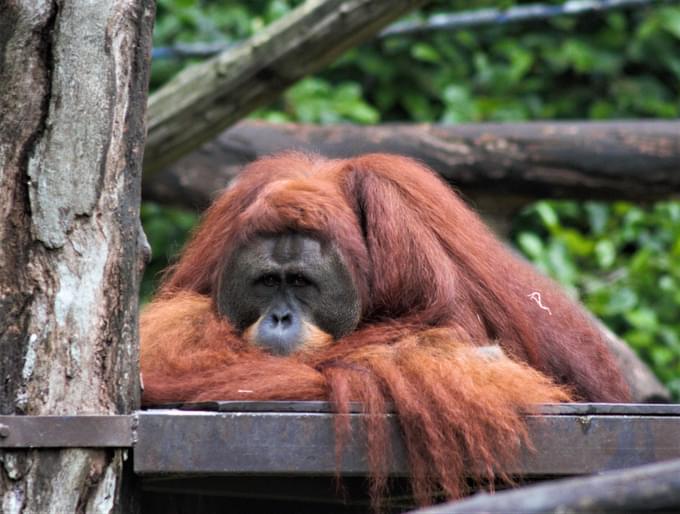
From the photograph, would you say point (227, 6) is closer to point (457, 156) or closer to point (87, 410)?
point (457, 156)

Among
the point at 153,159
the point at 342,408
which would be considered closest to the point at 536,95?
the point at 153,159

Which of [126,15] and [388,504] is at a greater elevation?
[126,15]

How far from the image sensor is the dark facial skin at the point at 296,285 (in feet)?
9.34

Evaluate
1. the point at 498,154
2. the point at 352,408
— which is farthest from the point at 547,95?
the point at 352,408

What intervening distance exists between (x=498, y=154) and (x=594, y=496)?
4008 millimetres

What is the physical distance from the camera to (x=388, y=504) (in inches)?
101

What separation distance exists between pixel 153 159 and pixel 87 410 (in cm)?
262

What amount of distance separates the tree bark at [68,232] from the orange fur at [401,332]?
11.9 inches

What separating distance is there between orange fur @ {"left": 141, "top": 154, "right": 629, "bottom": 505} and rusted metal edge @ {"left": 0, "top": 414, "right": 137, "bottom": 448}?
0.85 feet

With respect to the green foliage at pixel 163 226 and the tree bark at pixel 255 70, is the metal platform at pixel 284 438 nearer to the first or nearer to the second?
the tree bark at pixel 255 70

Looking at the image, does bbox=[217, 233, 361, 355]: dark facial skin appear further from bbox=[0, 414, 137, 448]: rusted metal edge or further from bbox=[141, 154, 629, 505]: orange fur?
bbox=[0, 414, 137, 448]: rusted metal edge

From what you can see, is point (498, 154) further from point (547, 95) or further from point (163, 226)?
point (547, 95)

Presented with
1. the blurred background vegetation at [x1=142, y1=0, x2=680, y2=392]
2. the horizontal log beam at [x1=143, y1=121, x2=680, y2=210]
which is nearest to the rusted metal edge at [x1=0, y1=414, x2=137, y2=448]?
the horizontal log beam at [x1=143, y1=121, x2=680, y2=210]

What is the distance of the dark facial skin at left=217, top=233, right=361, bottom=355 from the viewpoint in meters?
2.85
